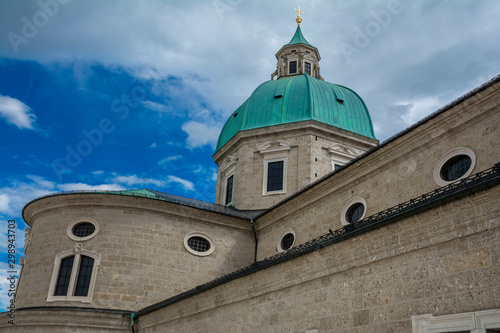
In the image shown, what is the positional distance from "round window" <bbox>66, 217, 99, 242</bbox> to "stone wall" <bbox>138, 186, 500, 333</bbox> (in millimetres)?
9748

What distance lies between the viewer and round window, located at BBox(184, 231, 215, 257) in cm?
2161

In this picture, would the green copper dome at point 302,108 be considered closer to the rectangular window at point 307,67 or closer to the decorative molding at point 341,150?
the decorative molding at point 341,150

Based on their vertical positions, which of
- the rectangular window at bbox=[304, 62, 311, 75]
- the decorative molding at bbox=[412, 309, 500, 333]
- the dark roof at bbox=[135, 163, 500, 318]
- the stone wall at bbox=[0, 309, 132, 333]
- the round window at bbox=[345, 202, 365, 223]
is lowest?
the decorative molding at bbox=[412, 309, 500, 333]

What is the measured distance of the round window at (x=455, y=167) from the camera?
43.9 feet

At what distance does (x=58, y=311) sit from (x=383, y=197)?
13222 mm

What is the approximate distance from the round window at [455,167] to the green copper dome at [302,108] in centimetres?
1314

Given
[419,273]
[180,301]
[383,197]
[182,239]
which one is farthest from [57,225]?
[419,273]

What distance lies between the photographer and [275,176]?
26.4 meters

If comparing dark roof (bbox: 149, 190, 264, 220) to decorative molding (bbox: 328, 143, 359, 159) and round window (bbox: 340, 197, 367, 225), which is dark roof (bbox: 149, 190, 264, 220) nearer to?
decorative molding (bbox: 328, 143, 359, 159)

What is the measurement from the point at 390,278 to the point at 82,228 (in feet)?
50.9

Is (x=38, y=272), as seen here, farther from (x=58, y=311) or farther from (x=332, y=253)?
(x=332, y=253)

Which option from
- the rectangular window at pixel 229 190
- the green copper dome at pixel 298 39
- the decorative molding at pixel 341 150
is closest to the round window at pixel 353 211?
the decorative molding at pixel 341 150

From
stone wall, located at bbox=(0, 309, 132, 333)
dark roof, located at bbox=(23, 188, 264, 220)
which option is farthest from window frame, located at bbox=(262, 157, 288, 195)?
stone wall, located at bbox=(0, 309, 132, 333)

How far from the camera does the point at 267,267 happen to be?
515 inches
